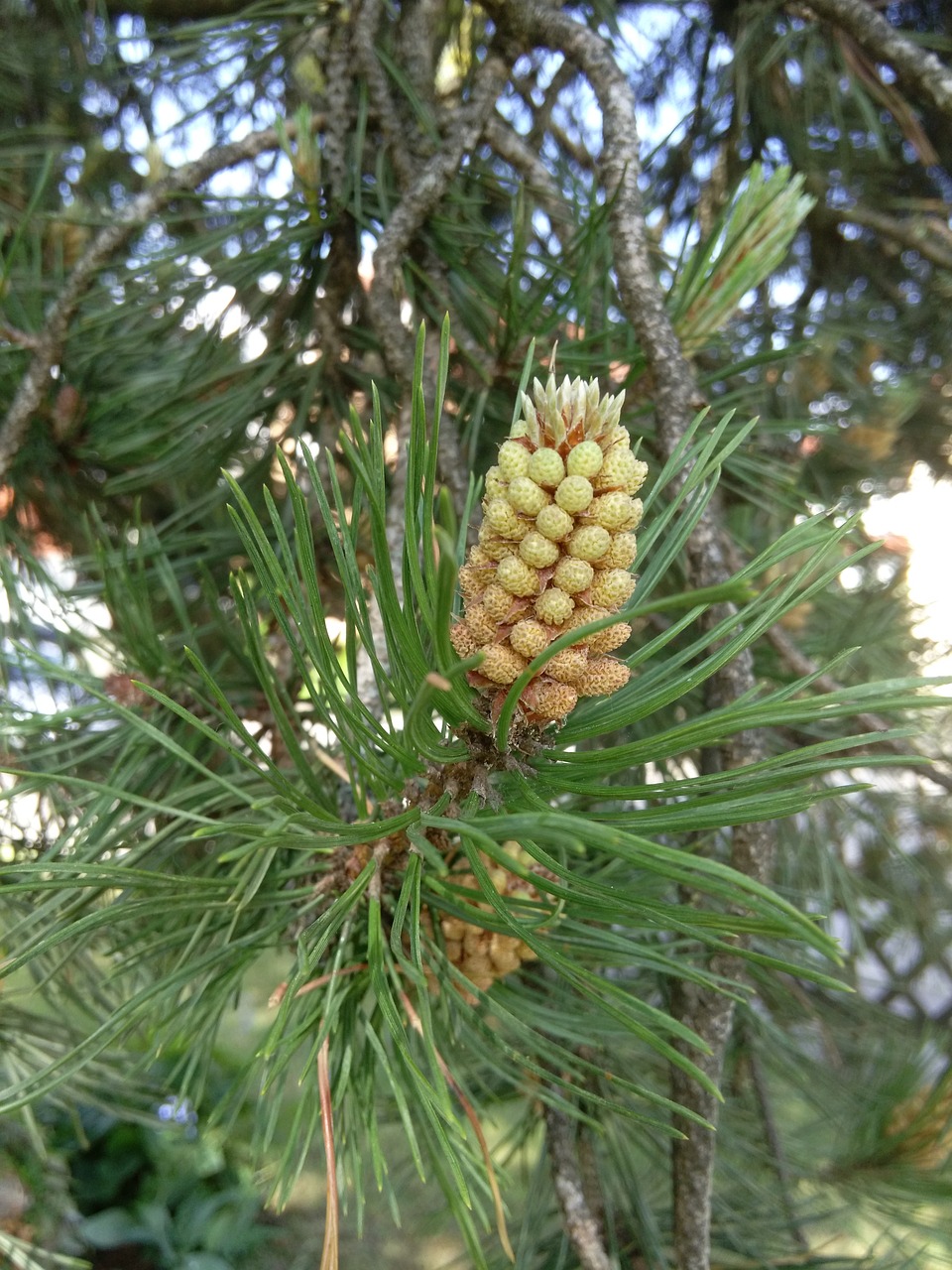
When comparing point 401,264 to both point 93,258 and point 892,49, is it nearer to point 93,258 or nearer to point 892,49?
point 93,258

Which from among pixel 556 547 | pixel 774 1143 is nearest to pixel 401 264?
pixel 556 547

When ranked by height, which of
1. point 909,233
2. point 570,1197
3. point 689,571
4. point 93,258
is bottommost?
point 570,1197

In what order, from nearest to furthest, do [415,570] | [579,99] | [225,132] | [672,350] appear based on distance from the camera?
[415,570] → [672,350] → [225,132] → [579,99]

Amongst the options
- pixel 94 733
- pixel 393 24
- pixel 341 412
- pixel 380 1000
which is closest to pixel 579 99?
pixel 393 24

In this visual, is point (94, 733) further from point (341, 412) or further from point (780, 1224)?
point (780, 1224)

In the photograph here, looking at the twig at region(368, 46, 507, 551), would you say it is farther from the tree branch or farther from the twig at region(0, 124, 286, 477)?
the tree branch

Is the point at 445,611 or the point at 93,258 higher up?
the point at 93,258

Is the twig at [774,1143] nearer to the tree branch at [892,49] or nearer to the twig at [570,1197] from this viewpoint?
the twig at [570,1197]
